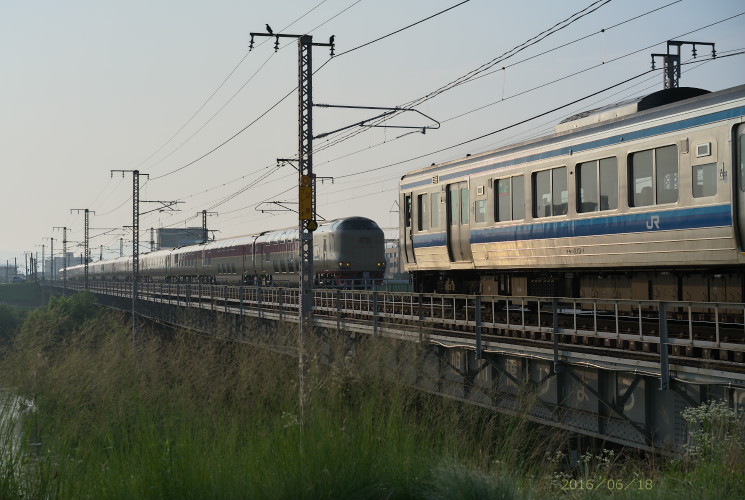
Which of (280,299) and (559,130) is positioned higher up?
(559,130)

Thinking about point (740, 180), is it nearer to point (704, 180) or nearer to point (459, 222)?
point (704, 180)

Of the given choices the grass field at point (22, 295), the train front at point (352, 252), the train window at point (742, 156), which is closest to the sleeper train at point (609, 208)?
the train window at point (742, 156)

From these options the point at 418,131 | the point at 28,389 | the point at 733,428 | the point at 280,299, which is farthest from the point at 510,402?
the point at 280,299

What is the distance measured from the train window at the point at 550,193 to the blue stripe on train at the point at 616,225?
0.86 feet

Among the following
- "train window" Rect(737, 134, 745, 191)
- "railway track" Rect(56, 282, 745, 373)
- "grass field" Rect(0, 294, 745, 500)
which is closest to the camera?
"grass field" Rect(0, 294, 745, 500)

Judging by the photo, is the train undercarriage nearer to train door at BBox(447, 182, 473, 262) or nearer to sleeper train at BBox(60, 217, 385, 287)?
train door at BBox(447, 182, 473, 262)

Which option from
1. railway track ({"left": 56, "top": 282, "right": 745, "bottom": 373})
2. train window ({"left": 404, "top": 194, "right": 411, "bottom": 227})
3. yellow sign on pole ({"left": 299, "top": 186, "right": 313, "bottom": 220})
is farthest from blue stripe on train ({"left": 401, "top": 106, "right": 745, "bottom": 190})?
yellow sign on pole ({"left": 299, "top": 186, "right": 313, "bottom": 220})

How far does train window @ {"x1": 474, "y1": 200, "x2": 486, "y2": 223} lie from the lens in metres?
20.1

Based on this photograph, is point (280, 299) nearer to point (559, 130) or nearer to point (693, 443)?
point (559, 130)

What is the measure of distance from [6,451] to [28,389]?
703 centimetres

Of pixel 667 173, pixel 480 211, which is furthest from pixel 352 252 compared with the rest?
pixel 667 173

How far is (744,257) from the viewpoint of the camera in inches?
506

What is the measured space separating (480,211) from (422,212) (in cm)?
311

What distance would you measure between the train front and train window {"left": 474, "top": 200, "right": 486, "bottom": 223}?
19.3 m
